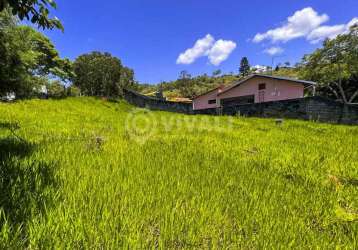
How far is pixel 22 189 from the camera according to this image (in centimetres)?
231

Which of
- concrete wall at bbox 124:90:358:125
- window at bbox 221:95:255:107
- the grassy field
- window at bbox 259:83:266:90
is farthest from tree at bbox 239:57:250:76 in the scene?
the grassy field

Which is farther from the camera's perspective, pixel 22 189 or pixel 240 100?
pixel 240 100

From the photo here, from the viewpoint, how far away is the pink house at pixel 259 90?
27172 mm

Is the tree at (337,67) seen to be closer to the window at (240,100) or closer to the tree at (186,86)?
the window at (240,100)

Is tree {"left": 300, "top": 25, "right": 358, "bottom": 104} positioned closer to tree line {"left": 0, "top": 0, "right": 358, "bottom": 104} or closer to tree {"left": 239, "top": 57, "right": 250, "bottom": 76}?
tree line {"left": 0, "top": 0, "right": 358, "bottom": 104}

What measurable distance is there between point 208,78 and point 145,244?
105620 millimetres

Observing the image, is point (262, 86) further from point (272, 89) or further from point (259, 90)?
point (272, 89)

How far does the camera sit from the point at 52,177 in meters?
2.75

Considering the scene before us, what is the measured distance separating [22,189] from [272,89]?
30018mm

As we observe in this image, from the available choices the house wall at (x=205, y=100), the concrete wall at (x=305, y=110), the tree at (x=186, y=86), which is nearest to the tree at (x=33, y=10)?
the concrete wall at (x=305, y=110)

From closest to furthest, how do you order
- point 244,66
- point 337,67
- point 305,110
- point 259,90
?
1. point 305,110
2. point 337,67
3. point 259,90
4. point 244,66

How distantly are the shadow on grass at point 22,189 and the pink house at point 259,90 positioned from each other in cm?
2774

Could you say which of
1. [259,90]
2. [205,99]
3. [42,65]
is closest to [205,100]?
[205,99]

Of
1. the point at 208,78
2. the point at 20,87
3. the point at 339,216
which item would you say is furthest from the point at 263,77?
the point at 208,78
